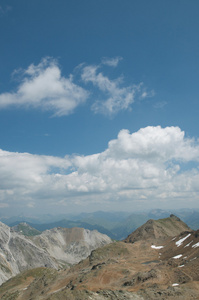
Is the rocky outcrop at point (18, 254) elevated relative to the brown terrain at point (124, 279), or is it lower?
lower

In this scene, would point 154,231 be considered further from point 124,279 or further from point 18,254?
point 18,254

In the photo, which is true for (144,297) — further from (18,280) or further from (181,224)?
(181,224)

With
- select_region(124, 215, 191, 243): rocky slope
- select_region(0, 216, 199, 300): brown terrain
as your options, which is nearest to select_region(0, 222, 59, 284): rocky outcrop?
select_region(0, 216, 199, 300): brown terrain

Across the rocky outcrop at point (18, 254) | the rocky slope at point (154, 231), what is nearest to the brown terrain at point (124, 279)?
the rocky slope at point (154, 231)

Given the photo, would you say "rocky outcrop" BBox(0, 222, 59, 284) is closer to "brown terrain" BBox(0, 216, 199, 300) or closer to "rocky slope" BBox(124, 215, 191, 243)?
"brown terrain" BBox(0, 216, 199, 300)

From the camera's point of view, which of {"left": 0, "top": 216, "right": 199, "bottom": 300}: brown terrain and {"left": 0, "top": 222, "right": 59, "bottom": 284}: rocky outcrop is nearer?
{"left": 0, "top": 216, "right": 199, "bottom": 300}: brown terrain

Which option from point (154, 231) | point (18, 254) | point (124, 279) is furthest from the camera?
point (18, 254)

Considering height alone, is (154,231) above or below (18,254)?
above

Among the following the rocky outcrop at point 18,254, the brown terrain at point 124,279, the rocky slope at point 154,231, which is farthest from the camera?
the rocky outcrop at point 18,254

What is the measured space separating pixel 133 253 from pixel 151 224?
47478 millimetres

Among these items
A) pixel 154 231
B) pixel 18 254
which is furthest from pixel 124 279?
pixel 18 254

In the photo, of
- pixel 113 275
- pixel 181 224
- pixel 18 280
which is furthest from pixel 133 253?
pixel 181 224

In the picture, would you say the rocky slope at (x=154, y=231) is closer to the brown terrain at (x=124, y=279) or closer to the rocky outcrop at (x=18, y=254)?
the brown terrain at (x=124, y=279)

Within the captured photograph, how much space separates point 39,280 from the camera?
225 feet
